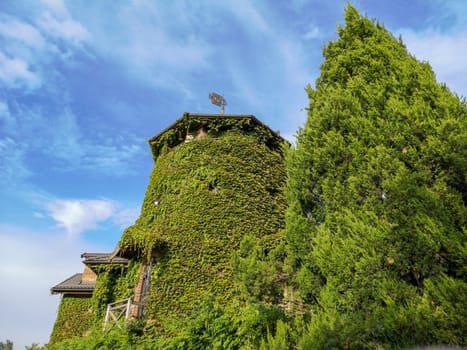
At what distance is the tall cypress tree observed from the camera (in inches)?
155

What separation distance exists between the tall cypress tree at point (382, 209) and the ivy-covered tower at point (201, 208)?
476cm

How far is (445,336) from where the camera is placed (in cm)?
359

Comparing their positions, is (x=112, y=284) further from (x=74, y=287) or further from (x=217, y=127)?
(x=217, y=127)

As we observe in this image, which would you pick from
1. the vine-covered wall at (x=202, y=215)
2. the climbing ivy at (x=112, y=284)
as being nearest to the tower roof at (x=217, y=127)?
the vine-covered wall at (x=202, y=215)

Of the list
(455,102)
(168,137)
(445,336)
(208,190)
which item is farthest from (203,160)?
(445,336)

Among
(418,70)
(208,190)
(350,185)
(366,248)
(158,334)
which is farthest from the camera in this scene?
(208,190)

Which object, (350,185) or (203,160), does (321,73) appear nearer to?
(350,185)

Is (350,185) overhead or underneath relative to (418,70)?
underneath

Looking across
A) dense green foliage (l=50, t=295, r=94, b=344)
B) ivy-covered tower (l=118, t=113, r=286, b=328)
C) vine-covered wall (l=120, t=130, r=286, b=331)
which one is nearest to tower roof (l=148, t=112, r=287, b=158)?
ivy-covered tower (l=118, t=113, r=286, b=328)

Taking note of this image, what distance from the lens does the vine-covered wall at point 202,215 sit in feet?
35.6

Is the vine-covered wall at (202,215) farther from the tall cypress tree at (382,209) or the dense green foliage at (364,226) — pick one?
the tall cypress tree at (382,209)

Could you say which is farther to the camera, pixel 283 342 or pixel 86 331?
pixel 86 331

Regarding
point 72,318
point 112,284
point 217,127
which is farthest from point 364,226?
point 72,318

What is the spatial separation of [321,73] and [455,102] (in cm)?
292
